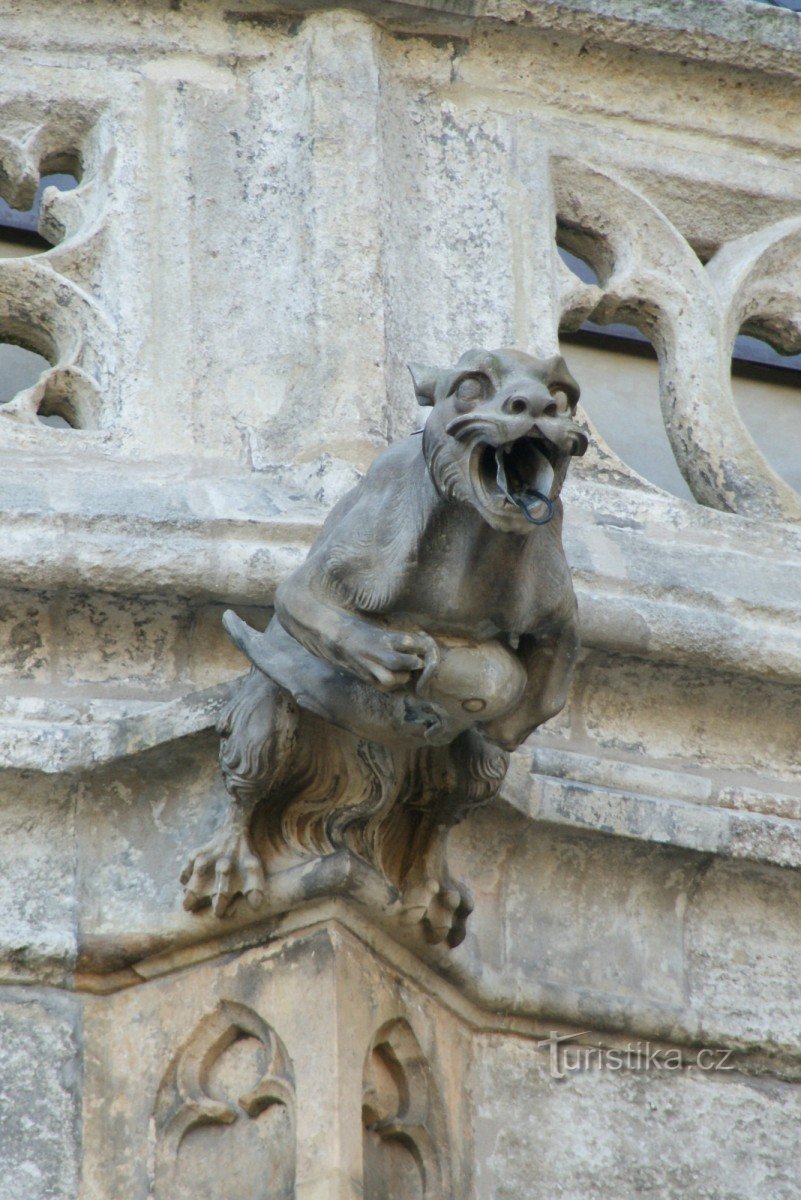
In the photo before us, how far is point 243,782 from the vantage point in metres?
3.46

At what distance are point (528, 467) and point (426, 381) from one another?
0.64ft

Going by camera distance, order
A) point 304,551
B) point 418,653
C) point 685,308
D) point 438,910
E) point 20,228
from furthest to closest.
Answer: point 20,228
point 685,308
point 304,551
point 438,910
point 418,653

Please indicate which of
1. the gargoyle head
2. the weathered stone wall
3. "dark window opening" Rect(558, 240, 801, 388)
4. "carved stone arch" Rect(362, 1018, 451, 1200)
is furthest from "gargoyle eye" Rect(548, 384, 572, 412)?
"dark window opening" Rect(558, 240, 801, 388)

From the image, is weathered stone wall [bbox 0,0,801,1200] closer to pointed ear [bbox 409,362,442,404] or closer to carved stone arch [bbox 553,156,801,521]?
carved stone arch [bbox 553,156,801,521]

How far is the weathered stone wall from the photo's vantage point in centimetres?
346

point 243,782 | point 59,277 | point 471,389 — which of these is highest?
point 59,277

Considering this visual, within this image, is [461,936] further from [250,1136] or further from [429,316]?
[429,316]

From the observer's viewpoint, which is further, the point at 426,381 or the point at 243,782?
the point at 243,782

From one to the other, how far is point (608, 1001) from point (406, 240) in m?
1.27

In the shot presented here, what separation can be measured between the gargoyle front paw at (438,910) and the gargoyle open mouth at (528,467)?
589 mm

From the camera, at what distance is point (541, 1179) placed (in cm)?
353

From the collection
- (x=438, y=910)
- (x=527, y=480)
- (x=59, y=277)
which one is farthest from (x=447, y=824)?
→ (x=59, y=277)

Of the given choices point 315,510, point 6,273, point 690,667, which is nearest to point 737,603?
point 690,667

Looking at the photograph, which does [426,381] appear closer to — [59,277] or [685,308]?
[59,277]
